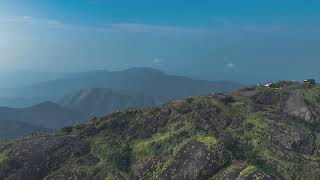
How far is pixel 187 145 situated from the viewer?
434 feet

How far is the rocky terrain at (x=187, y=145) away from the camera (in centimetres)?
12650

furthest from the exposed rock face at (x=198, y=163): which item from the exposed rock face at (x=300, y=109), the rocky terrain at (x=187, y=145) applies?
the exposed rock face at (x=300, y=109)

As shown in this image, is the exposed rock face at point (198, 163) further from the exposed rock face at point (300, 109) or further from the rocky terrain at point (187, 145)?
the exposed rock face at point (300, 109)

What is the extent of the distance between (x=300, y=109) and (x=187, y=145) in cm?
4941

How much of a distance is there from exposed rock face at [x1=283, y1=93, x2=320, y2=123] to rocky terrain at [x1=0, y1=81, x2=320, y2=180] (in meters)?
0.30

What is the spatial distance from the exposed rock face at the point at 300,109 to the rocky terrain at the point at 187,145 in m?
0.30

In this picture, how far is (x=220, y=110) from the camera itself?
156500mm

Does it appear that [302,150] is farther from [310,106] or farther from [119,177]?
[119,177]

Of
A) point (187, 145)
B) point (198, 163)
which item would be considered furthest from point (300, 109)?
point (198, 163)

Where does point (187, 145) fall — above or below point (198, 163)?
above

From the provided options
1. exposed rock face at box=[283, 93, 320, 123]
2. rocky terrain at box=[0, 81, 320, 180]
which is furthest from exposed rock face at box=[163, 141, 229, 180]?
exposed rock face at box=[283, 93, 320, 123]

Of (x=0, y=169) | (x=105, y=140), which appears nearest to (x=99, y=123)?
(x=105, y=140)

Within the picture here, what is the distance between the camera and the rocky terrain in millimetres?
126500

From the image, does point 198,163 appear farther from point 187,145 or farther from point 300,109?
point 300,109
